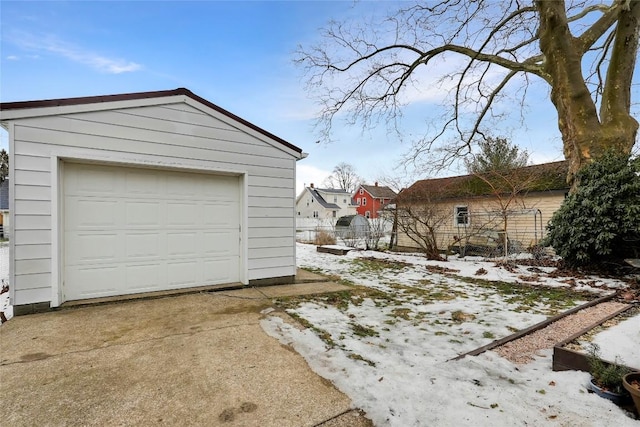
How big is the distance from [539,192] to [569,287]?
274 inches

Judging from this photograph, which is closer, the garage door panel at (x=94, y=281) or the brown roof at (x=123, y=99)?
the brown roof at (x=123, y=99)

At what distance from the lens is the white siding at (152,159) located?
13.0ft

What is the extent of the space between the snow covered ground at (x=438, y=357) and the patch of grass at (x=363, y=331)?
11 millimetres

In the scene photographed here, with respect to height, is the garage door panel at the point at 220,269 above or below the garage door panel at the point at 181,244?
below

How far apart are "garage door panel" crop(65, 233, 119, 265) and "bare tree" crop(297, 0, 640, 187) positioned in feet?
24.3

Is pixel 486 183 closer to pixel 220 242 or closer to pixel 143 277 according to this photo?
pixel 220 242

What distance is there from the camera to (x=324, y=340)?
10.5 ft

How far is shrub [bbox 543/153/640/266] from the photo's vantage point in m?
6.56

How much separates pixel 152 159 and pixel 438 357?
14.8 feet

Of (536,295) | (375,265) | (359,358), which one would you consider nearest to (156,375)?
(359,358)

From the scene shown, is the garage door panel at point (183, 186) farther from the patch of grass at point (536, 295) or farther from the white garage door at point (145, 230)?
the patch of grass at point (536, 295)

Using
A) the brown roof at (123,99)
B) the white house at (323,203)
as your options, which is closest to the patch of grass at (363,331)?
the brown roof at (123,99)

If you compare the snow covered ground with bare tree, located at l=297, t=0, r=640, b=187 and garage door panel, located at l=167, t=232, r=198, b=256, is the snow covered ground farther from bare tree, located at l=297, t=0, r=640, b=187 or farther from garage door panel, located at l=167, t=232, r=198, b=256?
bare tree, located at l=297, t=0, r=640, b=187

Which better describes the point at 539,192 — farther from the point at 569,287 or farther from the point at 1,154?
the point at 1,154
